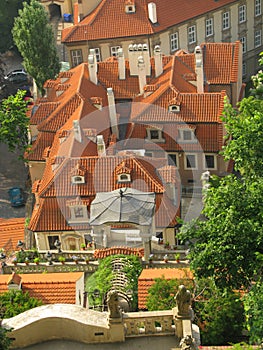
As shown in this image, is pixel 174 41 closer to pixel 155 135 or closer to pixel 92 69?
pixel 92 69

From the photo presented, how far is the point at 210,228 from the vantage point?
90.9ft

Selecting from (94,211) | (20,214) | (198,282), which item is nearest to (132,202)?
(94,211)

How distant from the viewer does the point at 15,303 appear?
1111 inches

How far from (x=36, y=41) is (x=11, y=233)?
21403 millimetres

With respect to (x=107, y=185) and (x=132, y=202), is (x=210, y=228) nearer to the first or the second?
(x=132, y=202)

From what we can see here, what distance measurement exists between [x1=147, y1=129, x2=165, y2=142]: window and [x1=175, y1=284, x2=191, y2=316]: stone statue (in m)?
25.4

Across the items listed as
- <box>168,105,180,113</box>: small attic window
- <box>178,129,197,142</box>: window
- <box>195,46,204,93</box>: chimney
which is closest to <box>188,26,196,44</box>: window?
<box>195,46,204,93</box>: chimney

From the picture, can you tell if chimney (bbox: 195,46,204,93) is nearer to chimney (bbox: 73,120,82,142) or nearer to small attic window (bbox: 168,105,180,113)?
small attic window (bbox: 168,105,180,113)

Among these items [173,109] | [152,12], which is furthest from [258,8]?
[173,109]

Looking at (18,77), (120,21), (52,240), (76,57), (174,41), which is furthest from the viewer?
(18,77)

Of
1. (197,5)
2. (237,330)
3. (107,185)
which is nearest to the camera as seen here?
(237,330)

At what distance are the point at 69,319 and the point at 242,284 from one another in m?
7.99

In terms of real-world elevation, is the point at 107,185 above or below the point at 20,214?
above

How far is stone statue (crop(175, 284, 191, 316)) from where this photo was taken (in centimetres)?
2252
